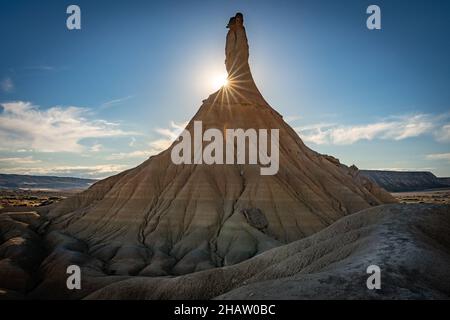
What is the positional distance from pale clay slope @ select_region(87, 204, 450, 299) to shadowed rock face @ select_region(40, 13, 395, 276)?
25000 millimetres

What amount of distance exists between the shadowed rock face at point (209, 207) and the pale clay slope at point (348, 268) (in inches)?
984

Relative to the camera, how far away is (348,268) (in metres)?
12.7

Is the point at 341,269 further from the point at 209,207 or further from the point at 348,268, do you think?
the point at 209,207

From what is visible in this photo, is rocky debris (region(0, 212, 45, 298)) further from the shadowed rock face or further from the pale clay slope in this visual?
the pale clay slope

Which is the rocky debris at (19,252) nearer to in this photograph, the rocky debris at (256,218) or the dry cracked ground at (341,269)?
the dry cracked ground at (341,269)

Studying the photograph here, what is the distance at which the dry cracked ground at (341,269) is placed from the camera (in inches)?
452

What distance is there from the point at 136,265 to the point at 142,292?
25.2 m

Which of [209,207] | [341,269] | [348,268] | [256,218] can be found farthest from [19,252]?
[348,268]

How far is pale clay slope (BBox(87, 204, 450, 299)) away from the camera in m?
11.4

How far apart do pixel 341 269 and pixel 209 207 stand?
46.0 m

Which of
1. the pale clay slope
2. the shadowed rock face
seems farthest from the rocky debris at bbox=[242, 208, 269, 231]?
the pale clay slope

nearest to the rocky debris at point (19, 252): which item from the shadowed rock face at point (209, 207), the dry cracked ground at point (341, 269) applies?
the dry cracked ground at point (341, 269)
